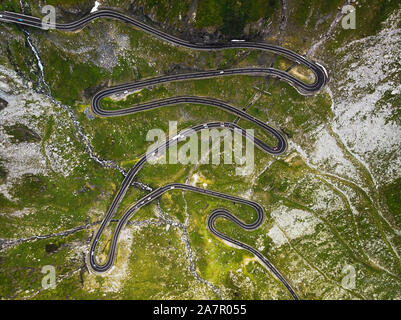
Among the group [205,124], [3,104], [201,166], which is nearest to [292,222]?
[201,166]

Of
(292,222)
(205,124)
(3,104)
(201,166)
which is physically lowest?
(292,222)

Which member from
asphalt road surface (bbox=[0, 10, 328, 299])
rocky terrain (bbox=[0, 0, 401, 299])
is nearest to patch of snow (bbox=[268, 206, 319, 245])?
rocky terrain (bbox=[0, 0, 401, 299])

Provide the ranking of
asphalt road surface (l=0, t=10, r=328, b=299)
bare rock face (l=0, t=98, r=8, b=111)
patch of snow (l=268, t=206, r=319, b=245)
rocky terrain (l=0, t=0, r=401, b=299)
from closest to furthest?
bare rock face (l=0, t=98, r=8, b=111), rocky terrain (l=0, t=0, r=401, b=299), asphalt road surface (l=0, t=10, r=328, b=299), patch of snow (l=268, t=206, r=319, b=245)

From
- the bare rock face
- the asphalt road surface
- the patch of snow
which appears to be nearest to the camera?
the bare rock face

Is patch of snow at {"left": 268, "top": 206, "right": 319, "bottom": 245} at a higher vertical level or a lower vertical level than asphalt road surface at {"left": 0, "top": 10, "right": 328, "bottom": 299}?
lower

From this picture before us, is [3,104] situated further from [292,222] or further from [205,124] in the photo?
[292,222]

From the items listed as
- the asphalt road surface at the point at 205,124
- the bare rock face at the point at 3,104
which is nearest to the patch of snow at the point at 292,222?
the asphalt road surface at the point at 205,124

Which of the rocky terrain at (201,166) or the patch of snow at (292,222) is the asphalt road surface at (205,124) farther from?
the patch of snow at (292,222)

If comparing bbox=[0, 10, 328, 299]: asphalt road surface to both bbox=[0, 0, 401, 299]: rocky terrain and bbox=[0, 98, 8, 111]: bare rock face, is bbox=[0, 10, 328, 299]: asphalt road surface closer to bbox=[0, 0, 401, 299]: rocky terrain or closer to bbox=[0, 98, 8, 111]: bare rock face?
bbox=[0, 0, 401, 299]: rocky terrain

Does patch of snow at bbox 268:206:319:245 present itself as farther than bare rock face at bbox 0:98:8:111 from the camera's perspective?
Yes

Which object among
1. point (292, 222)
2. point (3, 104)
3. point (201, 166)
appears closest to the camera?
point (3, 104)

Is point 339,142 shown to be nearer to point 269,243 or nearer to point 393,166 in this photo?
point 393,166
